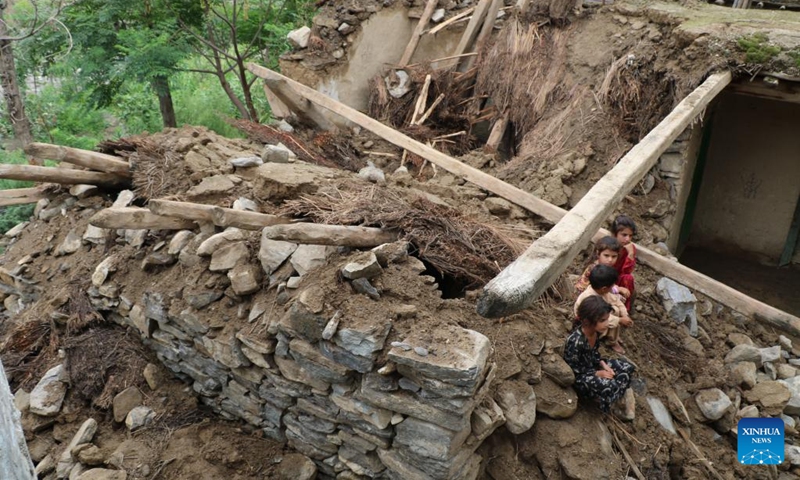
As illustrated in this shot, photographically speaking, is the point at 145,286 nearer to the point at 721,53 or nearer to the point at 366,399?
the point at 366,399

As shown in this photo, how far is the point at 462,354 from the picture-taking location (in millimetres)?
3035

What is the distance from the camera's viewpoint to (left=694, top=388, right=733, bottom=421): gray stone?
4109 mm

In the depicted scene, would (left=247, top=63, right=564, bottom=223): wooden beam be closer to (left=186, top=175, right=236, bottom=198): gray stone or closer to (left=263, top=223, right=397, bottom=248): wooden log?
(left=263, top=223, right=397, bottom=248): wooden log

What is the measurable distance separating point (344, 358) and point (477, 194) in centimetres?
266

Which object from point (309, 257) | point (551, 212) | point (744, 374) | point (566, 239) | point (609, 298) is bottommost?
point (744, 374)

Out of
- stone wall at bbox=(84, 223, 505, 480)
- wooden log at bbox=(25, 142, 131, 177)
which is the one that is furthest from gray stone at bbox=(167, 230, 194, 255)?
wooden log at bbox=(25, 142, 131, 177)

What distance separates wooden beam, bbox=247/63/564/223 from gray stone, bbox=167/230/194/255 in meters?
2.55

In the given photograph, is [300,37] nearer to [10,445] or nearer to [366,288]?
[366,288]

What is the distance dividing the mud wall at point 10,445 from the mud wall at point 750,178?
7.22 meters

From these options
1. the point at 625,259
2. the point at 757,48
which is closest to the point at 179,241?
the point at 625,259

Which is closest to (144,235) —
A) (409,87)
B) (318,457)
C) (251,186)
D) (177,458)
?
(251,186)

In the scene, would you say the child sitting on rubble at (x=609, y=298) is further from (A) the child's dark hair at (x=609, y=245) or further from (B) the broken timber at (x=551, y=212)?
(B) the broken timber at (x=551, y=212)

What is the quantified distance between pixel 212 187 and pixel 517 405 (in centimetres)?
292

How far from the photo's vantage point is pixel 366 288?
3.46 metres
